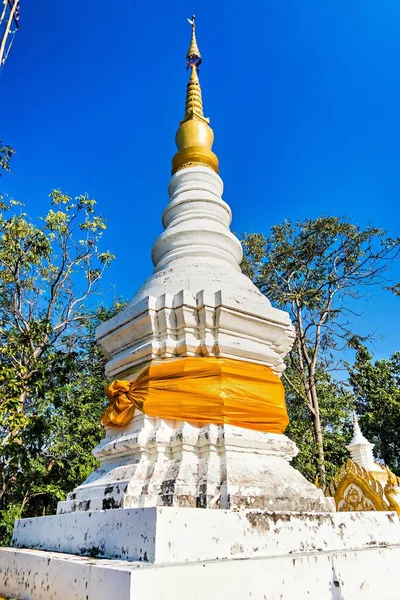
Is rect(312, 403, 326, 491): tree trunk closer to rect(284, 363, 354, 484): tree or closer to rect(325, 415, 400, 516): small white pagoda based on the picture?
rect(284, 363, 354, 484): tree

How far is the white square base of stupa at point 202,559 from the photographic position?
1579mm

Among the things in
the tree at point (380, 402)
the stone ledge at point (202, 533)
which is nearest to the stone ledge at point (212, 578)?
the stone ledge at point (202, 533)


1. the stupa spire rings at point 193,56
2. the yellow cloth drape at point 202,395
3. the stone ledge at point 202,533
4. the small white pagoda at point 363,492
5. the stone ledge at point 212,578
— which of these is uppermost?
the stupa spire rings at point 193,56

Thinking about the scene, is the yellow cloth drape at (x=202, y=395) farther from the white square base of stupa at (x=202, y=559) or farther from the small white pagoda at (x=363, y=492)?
the small white pagoda at (x=363, y=492)

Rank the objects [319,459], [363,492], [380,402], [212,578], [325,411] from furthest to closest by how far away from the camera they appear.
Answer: [380,402] < [325,411] < [319,459] < [363,492] < [212,578]

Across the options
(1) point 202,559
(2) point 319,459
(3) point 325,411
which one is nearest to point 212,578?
(1) point 202,559

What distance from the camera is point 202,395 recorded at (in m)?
2.65

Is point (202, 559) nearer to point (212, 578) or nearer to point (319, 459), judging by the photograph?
point (212, 578)

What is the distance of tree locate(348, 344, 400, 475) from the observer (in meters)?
22.2

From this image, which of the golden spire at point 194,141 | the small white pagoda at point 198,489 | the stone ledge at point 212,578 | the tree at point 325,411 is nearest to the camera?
the stone ledge at point 212,578

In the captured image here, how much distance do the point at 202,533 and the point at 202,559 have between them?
0.10m

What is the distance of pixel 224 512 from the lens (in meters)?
1.95

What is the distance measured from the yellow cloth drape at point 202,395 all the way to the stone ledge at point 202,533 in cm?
66

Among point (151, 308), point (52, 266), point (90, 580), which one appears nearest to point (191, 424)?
point (151, 308)
